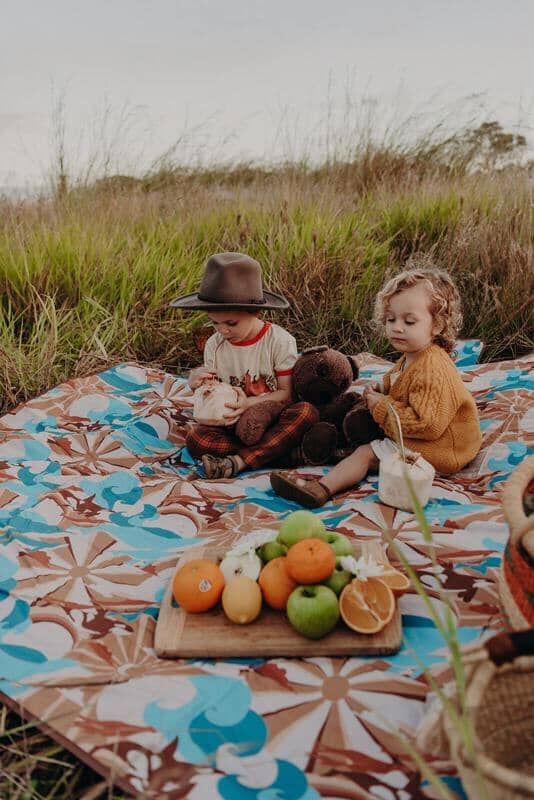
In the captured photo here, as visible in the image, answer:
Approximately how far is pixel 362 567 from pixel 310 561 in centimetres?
17

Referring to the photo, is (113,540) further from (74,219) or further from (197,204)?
(197,204)

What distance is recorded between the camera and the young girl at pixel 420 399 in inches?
120

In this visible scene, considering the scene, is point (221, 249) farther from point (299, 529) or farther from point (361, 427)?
point (299, 529)

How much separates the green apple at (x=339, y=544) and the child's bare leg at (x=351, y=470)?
745 mm

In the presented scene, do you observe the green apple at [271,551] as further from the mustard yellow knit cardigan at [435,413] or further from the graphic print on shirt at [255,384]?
the graphic print on shirt at [255,384]

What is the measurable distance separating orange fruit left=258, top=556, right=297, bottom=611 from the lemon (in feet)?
0.11

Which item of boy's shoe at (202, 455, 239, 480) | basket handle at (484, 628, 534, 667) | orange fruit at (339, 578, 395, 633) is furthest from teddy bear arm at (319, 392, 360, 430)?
basket handle at (484, 628, 534, 667)

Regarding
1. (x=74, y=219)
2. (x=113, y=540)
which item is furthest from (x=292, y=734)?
(x=74, y=219)

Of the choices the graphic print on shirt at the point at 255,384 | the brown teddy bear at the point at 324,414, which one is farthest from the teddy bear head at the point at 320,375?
the graphic print on shirt at the point at 255,384

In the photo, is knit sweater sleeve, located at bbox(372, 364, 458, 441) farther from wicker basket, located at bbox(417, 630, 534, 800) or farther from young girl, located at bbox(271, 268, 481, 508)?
wicker basket, located at bbox(417, 630, 534, 800)

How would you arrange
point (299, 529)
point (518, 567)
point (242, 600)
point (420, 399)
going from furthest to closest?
point (420, 399) < point (299, 529) < point (242, 600) < point (518, 567)

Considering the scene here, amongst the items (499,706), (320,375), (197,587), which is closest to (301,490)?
(320,375)

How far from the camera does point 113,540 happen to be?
2.69 metres

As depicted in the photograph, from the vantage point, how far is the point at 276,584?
214 centimetres
